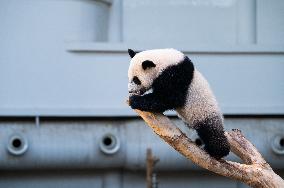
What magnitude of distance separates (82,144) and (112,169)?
0.53 metres

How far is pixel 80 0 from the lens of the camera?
5922 mm

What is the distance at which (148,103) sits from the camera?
256cm

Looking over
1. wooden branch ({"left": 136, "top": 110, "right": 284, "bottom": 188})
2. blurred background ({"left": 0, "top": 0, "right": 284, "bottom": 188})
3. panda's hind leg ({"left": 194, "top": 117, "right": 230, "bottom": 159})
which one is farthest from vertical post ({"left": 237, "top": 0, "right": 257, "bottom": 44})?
panda's hind leg ({"left": 194, "top": 117, "right": 230, "bottom": 159})

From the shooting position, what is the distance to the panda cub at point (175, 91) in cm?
257

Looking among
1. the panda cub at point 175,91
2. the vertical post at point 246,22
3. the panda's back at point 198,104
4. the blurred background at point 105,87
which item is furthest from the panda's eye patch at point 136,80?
the vertical post at point 246,22

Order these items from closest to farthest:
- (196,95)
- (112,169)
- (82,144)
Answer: (196,95)
(82,144)
(112,169)

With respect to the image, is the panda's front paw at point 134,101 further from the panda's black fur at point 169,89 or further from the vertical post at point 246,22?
the vertical post at point 246,22

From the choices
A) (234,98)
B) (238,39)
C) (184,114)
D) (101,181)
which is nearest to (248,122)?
(234,98)

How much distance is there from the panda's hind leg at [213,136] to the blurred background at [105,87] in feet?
10.3

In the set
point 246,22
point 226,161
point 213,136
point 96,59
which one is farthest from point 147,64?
point 246,22

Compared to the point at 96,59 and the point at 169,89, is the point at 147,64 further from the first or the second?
the point at 96,59

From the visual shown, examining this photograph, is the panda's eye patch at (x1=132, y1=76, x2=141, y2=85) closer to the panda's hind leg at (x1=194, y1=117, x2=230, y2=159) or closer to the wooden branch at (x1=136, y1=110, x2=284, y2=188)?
the wooden branch at (x1=136, y1=110, x2=284, y2=188)

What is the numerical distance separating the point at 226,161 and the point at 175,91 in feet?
1.04

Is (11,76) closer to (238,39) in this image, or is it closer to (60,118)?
(60,118)
